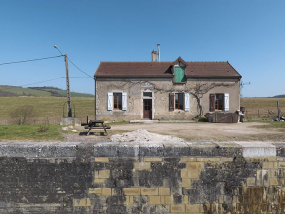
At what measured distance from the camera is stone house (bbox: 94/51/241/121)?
14.9 metres

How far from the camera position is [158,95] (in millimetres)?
15133

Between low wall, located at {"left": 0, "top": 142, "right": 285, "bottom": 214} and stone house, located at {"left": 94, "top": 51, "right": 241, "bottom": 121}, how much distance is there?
38.9 ft

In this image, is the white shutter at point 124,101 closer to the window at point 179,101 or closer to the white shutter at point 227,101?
A: the window at point 179,101

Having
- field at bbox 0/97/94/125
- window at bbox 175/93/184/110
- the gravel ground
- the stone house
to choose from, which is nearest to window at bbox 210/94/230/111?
the stone house

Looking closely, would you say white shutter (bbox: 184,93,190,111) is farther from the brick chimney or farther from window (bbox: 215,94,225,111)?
the brick chimney

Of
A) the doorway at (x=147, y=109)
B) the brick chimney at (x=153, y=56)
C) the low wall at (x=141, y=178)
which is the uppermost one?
the brick chimney at (x=153, y=56)

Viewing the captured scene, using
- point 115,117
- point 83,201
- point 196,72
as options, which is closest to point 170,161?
point 83,201

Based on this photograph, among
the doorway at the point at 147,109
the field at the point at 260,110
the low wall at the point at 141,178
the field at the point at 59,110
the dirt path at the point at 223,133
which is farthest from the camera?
the field at the point at 260,110

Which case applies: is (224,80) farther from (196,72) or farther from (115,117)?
(115,117)

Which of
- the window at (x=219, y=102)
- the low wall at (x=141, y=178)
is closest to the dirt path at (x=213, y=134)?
the low wall at (x=141, y=178)

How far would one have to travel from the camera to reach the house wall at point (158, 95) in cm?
1498

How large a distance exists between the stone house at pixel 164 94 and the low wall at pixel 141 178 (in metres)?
11.9

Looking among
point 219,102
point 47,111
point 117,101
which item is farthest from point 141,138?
point 47,111

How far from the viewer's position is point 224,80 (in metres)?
15.1
